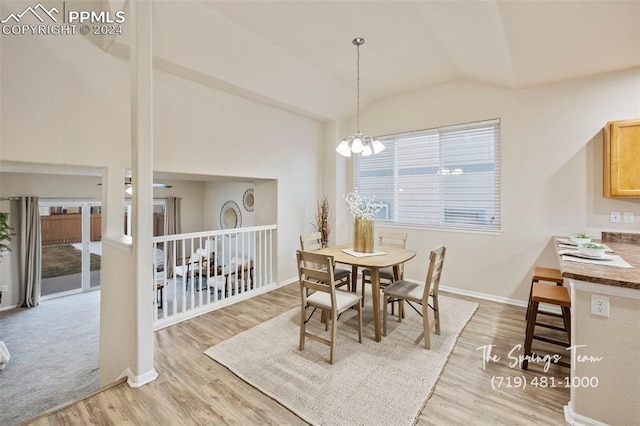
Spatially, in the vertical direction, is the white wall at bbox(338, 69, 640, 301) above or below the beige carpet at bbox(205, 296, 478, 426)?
above

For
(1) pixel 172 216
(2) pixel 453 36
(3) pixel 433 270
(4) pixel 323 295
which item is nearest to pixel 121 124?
(4) pixel 323 295

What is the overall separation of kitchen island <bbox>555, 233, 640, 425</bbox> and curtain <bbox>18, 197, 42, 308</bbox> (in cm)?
791

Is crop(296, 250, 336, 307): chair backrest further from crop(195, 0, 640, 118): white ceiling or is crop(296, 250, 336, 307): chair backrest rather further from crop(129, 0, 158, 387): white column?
crop(195, 0, 640, 118): white ceiling

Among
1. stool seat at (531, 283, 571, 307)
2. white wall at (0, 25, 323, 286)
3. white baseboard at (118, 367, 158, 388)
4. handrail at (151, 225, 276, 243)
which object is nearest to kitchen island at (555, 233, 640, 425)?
stool seat at (531, 283, 571, 307)

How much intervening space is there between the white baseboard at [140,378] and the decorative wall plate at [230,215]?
478cm

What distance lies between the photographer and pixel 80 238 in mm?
6180

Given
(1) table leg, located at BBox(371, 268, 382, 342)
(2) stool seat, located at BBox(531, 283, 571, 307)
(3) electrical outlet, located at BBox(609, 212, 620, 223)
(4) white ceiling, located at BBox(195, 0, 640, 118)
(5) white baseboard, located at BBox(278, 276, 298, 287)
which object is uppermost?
(4) white ceiling, located at BBox(195, 0, 640, 118)

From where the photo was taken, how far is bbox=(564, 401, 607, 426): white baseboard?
172 centimetres

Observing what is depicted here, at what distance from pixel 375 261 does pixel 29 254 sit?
6624 mm

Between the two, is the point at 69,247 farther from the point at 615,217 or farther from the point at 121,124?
the point at 615,217

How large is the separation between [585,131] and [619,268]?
2.24 metres

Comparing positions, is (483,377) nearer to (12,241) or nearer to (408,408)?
(408,408)

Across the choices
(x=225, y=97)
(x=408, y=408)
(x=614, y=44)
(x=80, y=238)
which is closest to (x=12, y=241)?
(x=80, y=238)

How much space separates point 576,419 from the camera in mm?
1766
